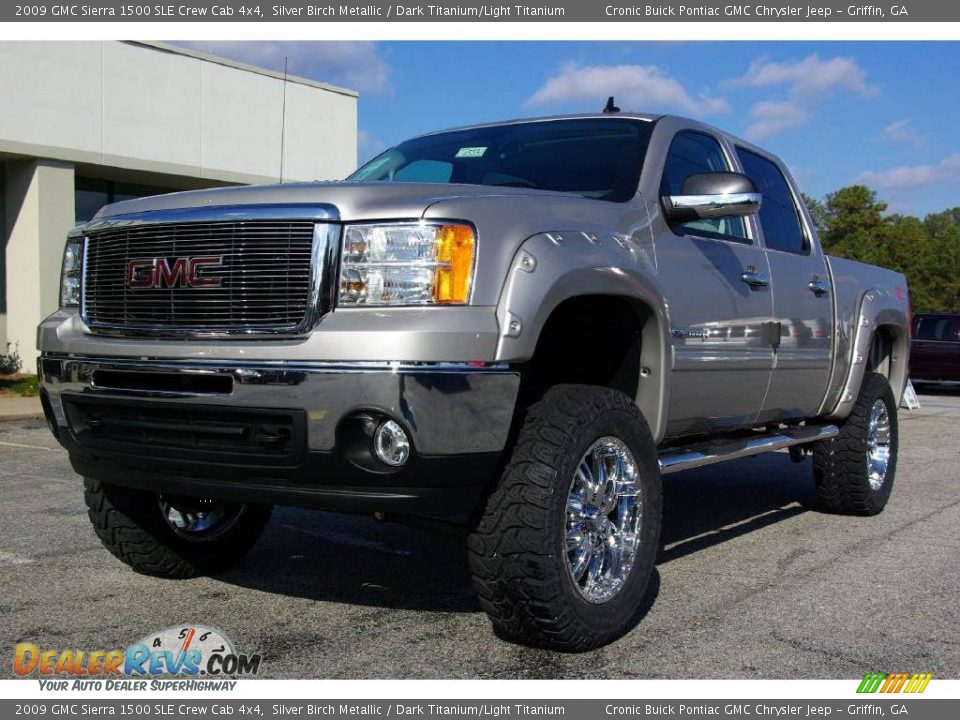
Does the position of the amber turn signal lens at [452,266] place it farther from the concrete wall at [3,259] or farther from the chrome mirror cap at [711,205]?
the concrete wall at [3,259]

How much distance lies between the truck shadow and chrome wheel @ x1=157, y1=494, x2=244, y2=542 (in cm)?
22

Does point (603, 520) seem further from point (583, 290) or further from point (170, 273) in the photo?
point (170, 273)

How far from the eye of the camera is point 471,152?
16.7 ft

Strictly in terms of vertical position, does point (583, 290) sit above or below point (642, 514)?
above

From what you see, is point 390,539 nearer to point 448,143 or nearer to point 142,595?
point 142,595

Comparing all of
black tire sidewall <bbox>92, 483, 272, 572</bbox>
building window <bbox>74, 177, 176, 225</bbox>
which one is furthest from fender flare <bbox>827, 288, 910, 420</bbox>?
building window <bbox>74, 177, 176, 225</bbox>

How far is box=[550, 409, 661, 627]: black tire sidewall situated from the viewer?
3463mm

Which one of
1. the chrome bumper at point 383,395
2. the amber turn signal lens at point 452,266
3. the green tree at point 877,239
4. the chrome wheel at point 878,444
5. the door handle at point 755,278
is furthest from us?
the green tree at point 877,239

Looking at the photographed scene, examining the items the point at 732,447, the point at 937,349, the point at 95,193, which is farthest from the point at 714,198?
the point at 937,349

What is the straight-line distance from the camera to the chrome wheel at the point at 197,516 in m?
4.54

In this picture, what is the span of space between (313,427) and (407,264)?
58 cm

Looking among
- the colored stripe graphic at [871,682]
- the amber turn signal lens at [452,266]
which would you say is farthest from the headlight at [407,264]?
the colored stripe graphic at [871,682]

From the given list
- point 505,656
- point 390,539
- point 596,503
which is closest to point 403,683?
point 505,656

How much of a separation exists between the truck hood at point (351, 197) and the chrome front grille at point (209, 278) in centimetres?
9
